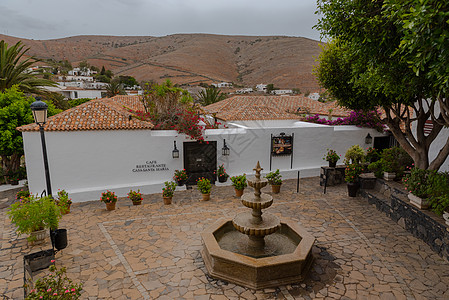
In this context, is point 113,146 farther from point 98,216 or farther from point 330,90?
point 330,90

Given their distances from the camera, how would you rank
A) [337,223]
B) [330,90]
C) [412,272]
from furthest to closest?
1. [330,90]
2. [337,223]
3. [412,272]

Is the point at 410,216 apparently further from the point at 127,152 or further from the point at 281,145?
the point at 127,152

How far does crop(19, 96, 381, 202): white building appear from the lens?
1135 cm

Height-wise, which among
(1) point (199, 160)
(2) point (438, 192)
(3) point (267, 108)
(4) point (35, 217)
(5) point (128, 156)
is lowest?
(4) point (35, 217)

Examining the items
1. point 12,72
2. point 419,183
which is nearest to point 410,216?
point 419,183

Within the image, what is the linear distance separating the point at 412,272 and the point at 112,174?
11010 mm

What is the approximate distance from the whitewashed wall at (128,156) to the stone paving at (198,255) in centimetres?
119

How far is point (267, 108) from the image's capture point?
20328 millimetres

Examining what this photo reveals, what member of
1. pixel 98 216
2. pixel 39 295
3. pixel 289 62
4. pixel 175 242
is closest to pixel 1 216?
pixel 98 216

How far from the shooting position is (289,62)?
67.2 m

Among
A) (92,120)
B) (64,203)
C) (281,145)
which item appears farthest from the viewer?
(281,145)

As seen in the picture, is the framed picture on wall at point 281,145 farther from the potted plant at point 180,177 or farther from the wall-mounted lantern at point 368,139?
the potted plant at point 180,177

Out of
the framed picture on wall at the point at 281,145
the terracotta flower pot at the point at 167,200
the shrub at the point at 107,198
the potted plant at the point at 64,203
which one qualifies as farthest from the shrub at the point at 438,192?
the potted plant at the point at 64,203

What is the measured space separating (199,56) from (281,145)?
74.0 m
